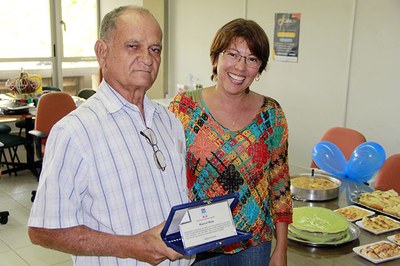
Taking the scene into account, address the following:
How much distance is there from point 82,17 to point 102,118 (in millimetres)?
6240

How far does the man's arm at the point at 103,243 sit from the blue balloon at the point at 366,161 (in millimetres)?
1907

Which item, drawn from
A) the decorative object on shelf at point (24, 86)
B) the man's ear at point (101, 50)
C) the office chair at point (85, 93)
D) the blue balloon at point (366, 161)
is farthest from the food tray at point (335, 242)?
A: the office chair at point (85, 93)

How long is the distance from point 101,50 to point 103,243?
54 cm

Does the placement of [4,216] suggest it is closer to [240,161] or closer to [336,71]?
[240,161]

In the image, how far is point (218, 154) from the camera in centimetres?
170

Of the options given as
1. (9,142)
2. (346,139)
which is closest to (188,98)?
(346,139)

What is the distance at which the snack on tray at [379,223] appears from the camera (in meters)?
2.07

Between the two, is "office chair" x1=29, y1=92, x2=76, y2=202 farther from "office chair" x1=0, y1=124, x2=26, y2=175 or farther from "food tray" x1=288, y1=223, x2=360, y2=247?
"food tray" x1=288, y1=223, x2=360, y2=247

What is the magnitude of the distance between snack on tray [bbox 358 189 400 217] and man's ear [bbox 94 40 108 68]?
163 centimetres

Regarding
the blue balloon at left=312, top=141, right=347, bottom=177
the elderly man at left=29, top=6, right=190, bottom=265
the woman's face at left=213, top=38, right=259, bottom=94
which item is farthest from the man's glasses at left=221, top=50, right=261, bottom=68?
the blue balloon at left=312, top=141, right=347, bottom=177

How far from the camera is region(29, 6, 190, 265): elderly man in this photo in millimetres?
1146

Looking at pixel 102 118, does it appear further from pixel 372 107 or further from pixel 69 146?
pixel 372 107

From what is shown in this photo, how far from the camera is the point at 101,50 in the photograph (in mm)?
1309

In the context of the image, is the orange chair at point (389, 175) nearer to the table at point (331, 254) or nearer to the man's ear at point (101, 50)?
the table at point (331, 254)
